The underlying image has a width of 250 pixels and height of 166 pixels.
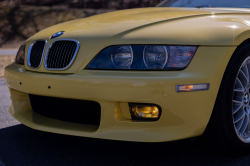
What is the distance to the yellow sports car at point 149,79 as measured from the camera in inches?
77.6

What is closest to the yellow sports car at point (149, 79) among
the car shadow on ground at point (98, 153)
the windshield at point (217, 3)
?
the car shadow on ground at point (98, 153)

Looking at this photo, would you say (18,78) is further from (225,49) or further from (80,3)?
(80,3)

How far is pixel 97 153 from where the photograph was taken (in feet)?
7.73

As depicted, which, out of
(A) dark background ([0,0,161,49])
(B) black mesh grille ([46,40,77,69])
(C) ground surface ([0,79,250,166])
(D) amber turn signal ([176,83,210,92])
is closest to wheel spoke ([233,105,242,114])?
(C) ground surface ([0,79,250,166])

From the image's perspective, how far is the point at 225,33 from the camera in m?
2.12

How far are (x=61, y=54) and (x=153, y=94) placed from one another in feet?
2.55

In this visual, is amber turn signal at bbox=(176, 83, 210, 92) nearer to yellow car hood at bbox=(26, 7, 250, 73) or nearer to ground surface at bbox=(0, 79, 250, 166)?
yellow car hood at bbox=(26, 7, 250, 73)

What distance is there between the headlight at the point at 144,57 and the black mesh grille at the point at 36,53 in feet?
1.79

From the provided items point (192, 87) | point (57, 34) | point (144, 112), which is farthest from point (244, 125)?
point (57, 34)

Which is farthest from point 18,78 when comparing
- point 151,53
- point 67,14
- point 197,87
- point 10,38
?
point 67,14

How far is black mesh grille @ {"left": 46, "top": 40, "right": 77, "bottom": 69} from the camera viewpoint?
2.24 m

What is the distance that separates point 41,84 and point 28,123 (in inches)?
16.5

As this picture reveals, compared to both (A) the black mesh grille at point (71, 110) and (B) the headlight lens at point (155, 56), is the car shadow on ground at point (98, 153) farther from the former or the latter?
(B) the headlight lens at point (155, 56)

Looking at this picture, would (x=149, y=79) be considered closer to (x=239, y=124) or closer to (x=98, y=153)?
(x=98, y=153)
